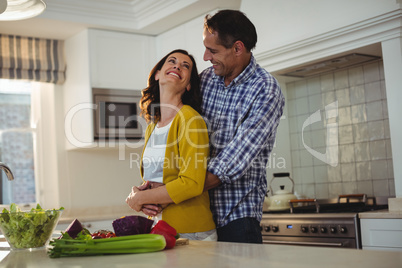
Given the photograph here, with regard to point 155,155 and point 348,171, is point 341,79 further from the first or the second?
point 155,155

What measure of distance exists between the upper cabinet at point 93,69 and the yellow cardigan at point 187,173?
2.48 m

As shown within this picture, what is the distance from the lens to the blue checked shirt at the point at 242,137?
1854 millimetres

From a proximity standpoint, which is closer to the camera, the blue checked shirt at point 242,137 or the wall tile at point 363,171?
the blue checked shirt at point 242,137

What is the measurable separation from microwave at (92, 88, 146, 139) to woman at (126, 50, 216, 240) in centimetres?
226

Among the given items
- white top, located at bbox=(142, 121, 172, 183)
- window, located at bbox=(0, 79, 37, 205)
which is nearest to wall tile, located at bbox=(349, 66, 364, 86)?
white top, located at bbox=(142, 121, 172, 183)

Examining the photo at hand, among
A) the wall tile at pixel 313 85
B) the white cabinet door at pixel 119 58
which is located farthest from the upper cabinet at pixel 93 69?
the wall tile at pixel 313 85

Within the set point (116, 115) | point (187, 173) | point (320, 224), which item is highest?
point (116, 115)

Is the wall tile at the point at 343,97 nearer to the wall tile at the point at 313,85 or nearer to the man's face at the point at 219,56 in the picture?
the wall tile at the point at 313,85

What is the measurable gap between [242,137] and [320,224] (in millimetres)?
1457

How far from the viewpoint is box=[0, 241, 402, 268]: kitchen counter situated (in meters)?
1.04

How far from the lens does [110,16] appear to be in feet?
14.1

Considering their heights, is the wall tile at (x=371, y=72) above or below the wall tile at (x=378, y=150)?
above

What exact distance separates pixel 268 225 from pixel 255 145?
1634 millimetres

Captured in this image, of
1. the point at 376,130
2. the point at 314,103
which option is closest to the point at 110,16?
the point at 314,103
